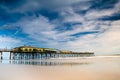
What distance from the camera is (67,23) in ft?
12.6

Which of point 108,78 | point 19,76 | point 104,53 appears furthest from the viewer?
point 104,53

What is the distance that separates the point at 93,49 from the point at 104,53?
0.93 ft

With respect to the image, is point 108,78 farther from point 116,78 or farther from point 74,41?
point 74,41

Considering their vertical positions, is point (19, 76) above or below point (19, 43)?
below

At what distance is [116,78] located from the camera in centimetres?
298

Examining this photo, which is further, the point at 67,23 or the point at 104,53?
the point at 104,53

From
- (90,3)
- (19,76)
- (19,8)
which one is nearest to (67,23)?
(90,3)

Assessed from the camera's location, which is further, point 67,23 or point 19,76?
point 67,23

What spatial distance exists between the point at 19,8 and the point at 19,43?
66 cm

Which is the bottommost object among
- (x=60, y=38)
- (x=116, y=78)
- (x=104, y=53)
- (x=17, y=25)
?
(x=116, y=78)

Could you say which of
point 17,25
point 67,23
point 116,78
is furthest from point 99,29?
point 17,25

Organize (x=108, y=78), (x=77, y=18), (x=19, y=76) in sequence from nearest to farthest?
(x=108, y=78)
(x=19, y=76)
(x=77, y=18)

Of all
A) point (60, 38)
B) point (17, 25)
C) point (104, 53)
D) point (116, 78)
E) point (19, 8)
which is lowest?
point (116, 78)

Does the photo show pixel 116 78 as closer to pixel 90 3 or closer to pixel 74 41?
pixel 74 41
